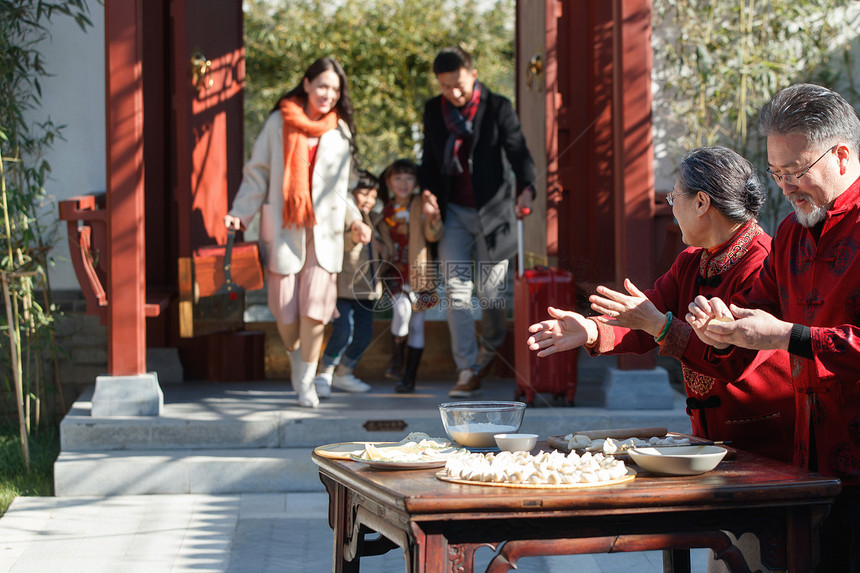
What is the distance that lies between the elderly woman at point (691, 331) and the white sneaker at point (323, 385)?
3255 millimetres

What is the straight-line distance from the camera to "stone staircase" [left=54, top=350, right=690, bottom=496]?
493 centimetres

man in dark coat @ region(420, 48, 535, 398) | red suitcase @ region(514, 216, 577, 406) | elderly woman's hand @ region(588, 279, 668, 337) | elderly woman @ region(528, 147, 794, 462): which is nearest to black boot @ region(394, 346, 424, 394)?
man in dark coat @ region(420, 48, 535, 398)

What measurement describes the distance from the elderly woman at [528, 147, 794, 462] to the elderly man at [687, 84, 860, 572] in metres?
0.20

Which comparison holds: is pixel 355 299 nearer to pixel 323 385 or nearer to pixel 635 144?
pixel 323 385

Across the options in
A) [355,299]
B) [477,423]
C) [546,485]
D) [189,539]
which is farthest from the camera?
[355,299]

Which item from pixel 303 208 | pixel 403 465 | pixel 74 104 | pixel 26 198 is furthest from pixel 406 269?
pixel 403 465

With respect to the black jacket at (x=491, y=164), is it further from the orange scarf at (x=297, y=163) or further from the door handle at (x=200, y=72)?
the door handle at (x=200, y=72)

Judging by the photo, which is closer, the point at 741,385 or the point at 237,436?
the point at 741,385

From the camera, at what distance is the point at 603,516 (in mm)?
2051

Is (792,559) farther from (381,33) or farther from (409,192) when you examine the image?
(381,33)

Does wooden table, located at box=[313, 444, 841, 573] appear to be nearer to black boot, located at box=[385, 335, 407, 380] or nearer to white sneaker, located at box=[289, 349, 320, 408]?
white sneaker, located at box=[289, 349, 320, 408]

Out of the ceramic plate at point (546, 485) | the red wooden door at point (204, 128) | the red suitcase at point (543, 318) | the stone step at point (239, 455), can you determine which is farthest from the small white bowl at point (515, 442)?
the red wooden door at point (204, 128)

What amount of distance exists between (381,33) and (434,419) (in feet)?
26.7

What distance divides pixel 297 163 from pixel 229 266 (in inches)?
25.4
